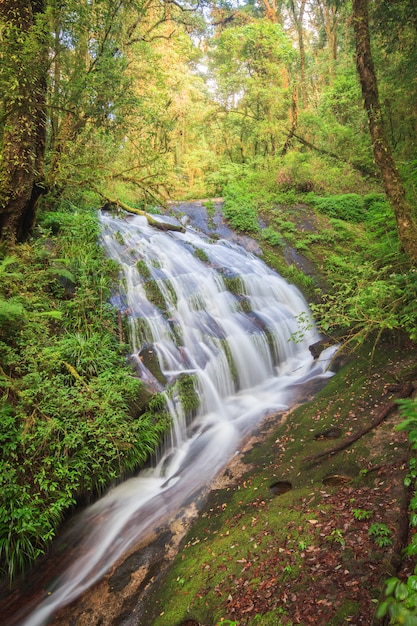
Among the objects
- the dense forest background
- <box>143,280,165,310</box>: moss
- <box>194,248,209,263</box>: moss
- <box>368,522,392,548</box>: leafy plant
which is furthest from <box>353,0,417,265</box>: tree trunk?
<box>194,248,209,263</box>: moss

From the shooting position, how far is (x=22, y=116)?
5.98m

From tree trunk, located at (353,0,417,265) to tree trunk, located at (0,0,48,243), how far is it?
4996 millimetres

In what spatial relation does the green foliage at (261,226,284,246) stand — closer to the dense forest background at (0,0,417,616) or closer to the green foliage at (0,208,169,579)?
the dense forest background at (0,0,417,616)

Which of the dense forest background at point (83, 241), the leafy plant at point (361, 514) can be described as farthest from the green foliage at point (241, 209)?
the leafy plant at point (361, 514)

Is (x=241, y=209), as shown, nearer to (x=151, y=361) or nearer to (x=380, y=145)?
(x=380, y=145)

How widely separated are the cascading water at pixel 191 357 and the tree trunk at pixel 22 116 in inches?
106

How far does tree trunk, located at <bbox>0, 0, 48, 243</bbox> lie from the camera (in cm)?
534

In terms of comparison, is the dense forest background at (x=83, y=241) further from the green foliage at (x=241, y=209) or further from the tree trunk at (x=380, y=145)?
the green foliage at (x=241, y=209)

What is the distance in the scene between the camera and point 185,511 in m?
4.91

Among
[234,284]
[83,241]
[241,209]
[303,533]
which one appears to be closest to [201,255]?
[234,284]

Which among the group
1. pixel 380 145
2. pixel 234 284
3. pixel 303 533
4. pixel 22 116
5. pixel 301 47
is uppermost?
pixel 301 47

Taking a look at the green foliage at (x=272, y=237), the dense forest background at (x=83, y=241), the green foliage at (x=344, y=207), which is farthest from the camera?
the green foliage at (x=344, y=207)

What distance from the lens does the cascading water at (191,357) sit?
16.3 feet

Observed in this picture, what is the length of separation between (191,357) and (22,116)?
17.5 ft
